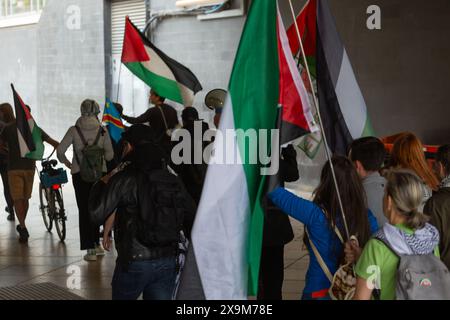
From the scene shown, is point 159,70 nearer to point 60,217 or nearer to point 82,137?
point 82,137

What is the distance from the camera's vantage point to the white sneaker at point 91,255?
28.1ft

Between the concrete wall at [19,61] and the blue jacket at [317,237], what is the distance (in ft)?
63.2

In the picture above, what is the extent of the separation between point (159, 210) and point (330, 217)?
1.17 meters

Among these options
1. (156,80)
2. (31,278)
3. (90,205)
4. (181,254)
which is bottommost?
(31,278)

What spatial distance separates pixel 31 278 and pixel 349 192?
4856mm

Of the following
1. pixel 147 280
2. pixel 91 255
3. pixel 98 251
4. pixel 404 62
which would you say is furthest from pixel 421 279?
pixel 404 62

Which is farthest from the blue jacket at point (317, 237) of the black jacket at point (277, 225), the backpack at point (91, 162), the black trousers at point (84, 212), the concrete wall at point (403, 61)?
the concrete wall at point (403, 61)

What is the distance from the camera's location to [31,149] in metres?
9.29

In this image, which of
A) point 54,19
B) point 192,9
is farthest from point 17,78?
point 192,9

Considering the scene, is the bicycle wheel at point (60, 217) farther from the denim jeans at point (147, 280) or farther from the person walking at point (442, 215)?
the person walking at point (442, 215)

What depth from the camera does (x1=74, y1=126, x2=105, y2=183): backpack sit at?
820 centimetres

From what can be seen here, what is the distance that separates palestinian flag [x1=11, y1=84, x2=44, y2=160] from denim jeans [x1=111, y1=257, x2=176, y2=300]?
4.99 meters

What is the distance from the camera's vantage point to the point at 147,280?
463cm
